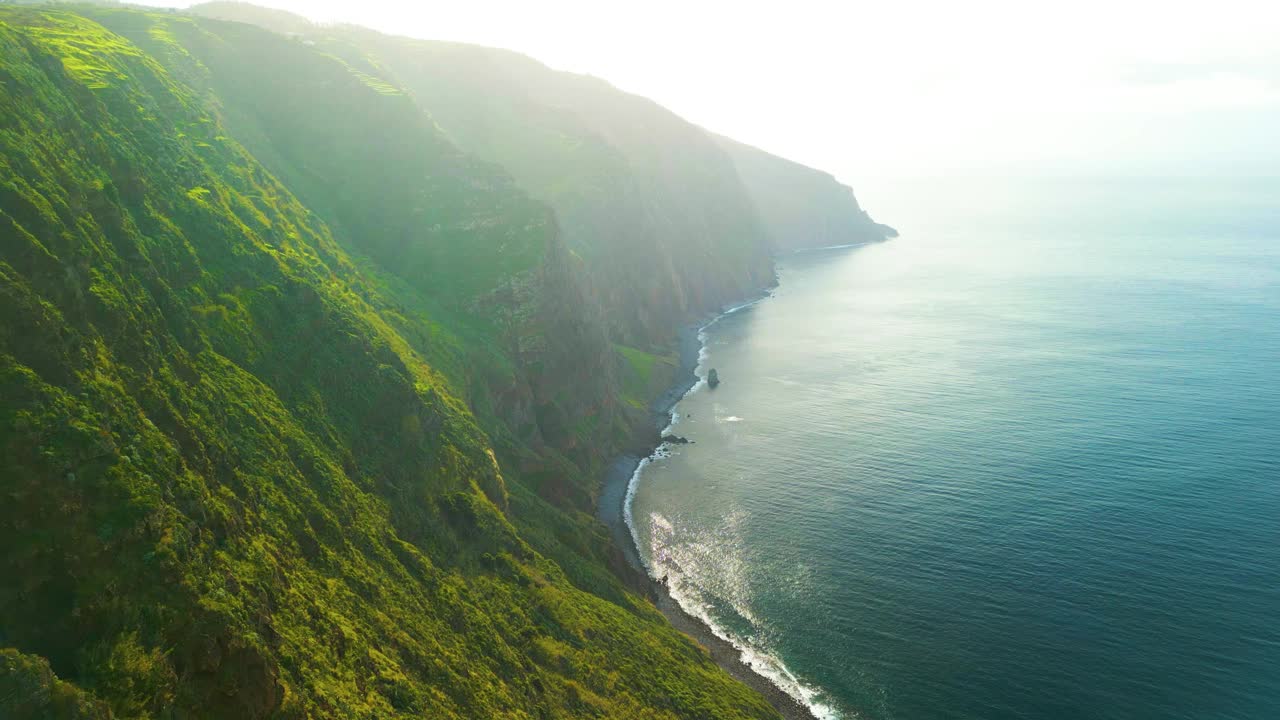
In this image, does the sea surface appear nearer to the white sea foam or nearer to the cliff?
the white sea foam

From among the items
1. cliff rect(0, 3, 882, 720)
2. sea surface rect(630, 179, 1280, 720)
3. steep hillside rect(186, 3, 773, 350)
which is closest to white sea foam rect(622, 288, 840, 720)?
sea surface rect(630, 179, 1280, 720)

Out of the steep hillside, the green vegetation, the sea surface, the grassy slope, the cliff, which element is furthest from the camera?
the steep hillside

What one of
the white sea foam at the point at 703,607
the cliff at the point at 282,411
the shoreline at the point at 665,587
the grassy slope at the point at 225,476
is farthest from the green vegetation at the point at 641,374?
the grassy slope at the point at 225,476

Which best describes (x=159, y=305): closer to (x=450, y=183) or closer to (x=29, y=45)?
(x=29, y=45)

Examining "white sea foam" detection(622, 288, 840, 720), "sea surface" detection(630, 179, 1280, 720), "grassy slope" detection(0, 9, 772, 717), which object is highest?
"grassy slope" detection(0, 9, 772, 717)

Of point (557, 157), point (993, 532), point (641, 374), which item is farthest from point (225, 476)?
point (557, 157)
